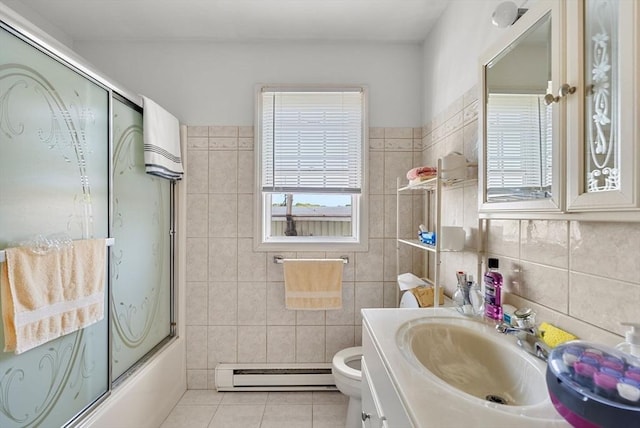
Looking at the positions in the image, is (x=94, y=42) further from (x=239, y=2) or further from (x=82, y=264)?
(x=82, y=264)

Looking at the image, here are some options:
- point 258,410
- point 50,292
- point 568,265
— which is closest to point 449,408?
point 568,265

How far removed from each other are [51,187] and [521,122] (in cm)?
155

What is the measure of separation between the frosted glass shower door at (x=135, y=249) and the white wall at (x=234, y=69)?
51 cm

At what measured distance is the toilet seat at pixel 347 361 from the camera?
4.87 ft

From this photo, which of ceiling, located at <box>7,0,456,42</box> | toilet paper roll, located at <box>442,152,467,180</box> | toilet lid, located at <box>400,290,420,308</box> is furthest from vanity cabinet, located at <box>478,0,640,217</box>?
ceiling, located at <box>7,0,456,42</box>

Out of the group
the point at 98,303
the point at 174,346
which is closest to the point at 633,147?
the point at 98,303

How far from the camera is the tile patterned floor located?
64.1 inches

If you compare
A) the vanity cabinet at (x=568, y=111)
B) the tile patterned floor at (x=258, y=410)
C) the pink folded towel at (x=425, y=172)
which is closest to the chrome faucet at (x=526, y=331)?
the vanity cabinet at (x=568, y=111)

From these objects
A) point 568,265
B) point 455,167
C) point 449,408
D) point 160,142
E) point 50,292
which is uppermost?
point 160,142

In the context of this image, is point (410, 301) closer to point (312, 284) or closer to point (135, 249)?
point (312, 284)

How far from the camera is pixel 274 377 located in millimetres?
1899

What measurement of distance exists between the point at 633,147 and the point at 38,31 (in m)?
1.61

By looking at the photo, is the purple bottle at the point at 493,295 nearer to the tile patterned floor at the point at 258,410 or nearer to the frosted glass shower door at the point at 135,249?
the tile patterned floor at the point at 258,410

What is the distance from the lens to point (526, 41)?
84cm
